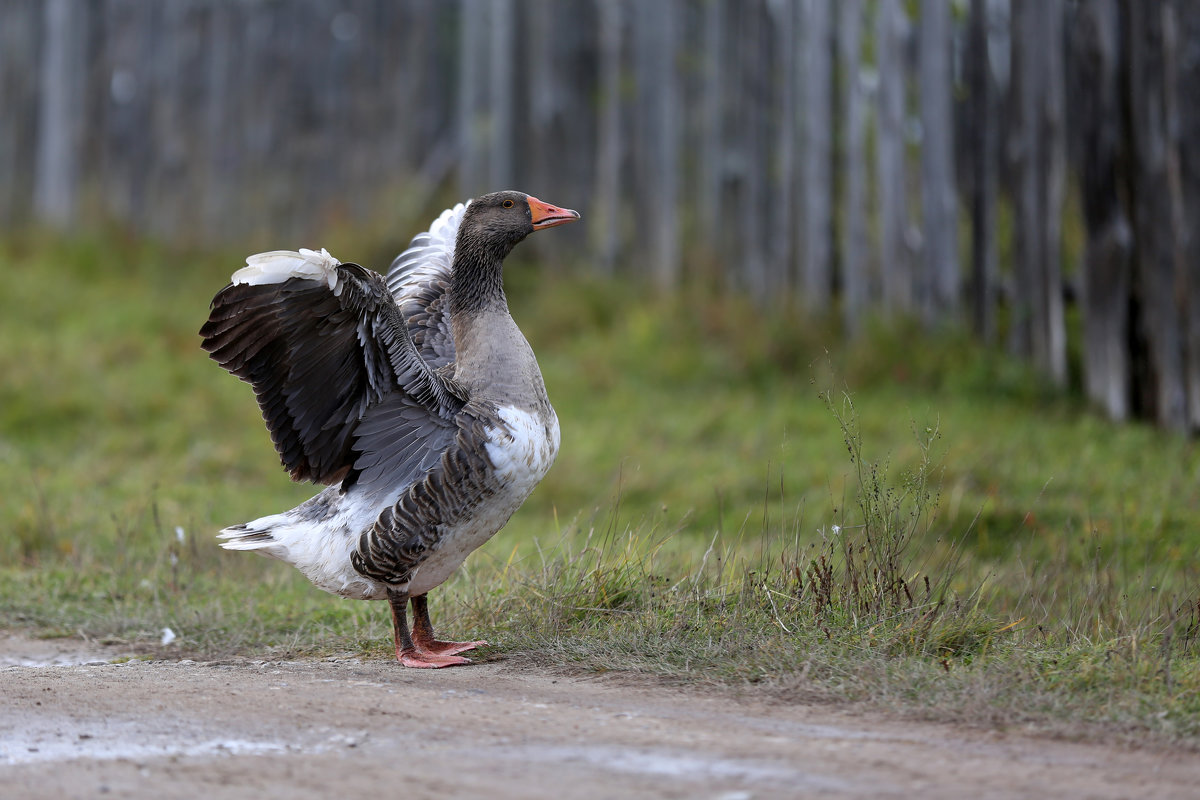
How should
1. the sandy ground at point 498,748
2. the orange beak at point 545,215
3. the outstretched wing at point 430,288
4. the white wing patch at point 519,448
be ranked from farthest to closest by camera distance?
the outstretched wing at point 430,288, the orange beak at point 545,215, the white wing patch at point 519,448, the sandy ground at point 498,748

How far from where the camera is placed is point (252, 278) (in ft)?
14.2

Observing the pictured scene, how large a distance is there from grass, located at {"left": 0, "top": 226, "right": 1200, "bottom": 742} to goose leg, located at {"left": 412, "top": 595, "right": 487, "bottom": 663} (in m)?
0.18

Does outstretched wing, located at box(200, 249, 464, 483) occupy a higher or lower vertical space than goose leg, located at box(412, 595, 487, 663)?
higher

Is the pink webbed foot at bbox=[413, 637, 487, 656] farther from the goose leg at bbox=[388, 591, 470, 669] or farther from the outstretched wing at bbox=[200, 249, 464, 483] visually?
the outstretched wing at bbox=[200, 249, 464, 483]

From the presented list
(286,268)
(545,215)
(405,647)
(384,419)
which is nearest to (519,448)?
(384,419)

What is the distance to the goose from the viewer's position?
4.55 m

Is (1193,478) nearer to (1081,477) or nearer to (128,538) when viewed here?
(1081,477)

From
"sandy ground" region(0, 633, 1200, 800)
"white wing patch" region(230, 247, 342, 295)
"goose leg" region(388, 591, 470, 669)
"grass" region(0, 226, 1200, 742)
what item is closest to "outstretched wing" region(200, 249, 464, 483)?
"white wing patch" region(230, 247, 342, 295)

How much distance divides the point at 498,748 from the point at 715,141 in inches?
337

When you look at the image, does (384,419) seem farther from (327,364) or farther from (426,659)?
(426,659)

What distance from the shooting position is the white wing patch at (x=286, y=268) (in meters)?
4.34

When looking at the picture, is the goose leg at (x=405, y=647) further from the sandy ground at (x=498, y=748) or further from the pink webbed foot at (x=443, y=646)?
the sandy ground at (x=498, y=748)

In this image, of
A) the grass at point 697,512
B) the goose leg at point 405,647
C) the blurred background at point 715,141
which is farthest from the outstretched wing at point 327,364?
the blurred background at point 715,141

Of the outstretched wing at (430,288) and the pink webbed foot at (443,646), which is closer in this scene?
the pink webbed foot at (443,646)
